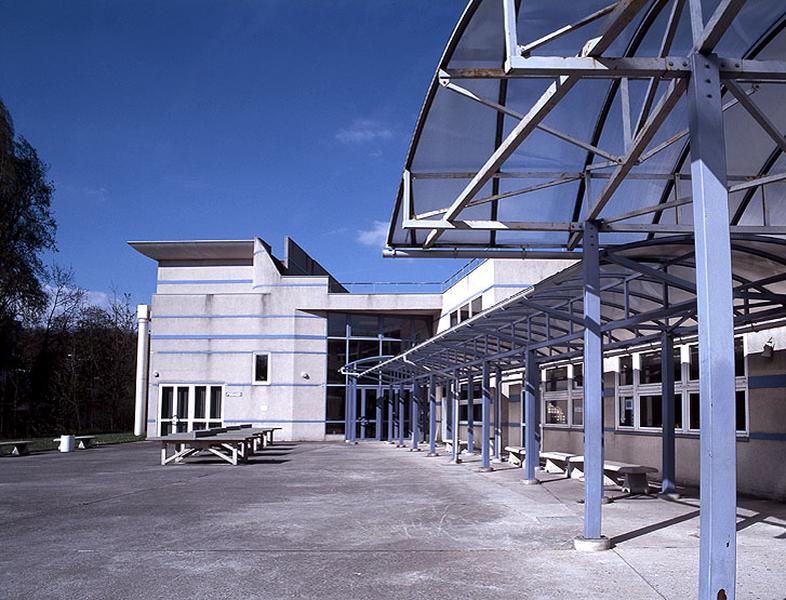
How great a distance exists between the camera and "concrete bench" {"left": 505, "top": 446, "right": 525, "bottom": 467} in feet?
63.0

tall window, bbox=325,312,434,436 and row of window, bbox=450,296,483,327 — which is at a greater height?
row of window, bbox=450,296,483,327

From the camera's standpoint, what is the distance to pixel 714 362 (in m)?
4.62

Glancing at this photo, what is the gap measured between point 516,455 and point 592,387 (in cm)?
1215

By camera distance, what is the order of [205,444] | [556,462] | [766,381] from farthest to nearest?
[205,444] < [556,462] < [766,381]

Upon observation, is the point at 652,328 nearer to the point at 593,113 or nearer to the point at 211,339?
the point at 593,113

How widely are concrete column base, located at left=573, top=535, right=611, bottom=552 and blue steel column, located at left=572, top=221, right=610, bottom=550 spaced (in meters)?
0.04

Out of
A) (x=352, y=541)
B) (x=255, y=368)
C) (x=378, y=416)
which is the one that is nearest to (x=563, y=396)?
(x=352, y=541)

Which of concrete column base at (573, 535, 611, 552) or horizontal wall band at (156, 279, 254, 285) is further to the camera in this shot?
horizontal wall band at (156, 279, 254, 285)

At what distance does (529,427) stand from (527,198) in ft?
20.4

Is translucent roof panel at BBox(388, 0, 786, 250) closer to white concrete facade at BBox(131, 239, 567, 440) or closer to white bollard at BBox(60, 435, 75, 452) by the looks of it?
white bollard at BBox(60, 435, 75, 452)

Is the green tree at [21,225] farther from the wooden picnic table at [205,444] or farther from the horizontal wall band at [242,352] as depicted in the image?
the wooden picnic table at [205,444]

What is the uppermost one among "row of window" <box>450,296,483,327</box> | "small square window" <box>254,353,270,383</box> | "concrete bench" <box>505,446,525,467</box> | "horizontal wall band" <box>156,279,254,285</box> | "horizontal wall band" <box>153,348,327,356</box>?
"horizontal wall band" <box>156,279,254,285</box>

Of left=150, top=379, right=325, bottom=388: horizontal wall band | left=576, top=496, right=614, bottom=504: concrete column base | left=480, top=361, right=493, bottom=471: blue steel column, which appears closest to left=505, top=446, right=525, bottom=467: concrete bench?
left=480, top=361, right=493, bottom=471: blue steel column

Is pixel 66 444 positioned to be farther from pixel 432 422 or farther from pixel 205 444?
pixel 432 422
